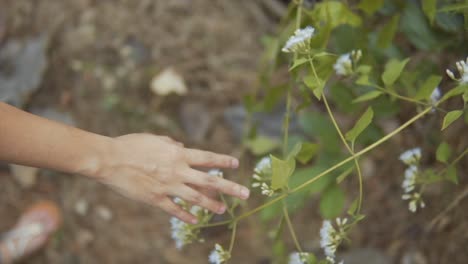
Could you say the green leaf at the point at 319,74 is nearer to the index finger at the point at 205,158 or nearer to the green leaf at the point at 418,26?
the index finger at the point at 205,158

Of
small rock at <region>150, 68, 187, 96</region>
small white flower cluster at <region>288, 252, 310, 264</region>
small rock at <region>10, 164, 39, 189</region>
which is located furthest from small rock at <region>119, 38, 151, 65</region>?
small white flower cluster at <region>288, 252, 310, 264</region>

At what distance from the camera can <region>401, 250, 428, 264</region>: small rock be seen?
74.3 inches

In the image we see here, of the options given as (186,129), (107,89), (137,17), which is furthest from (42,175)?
(137,17)

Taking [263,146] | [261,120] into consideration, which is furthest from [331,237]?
[261,120]

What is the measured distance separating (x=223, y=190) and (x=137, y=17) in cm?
138

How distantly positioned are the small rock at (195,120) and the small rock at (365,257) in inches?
28.2

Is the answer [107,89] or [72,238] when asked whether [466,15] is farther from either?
[72,238]

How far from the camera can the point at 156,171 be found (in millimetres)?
1138

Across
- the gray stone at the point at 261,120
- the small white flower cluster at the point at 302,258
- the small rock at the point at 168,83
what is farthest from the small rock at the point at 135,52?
the small white flower cluster at the point at 302,258

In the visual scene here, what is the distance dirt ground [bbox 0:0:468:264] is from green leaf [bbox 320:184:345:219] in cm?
54

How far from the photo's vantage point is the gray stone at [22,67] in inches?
85.7

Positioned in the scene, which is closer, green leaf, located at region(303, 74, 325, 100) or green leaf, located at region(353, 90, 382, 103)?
green leaf, located at region(303, 74, 325, 100)

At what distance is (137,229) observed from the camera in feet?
6.91

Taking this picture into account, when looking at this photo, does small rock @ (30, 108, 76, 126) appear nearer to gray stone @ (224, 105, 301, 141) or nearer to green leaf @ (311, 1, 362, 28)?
gray stone @ (224, 105, 301, 141)
